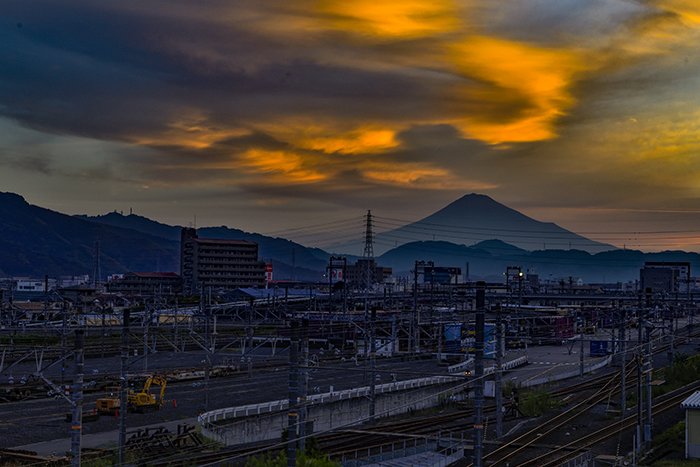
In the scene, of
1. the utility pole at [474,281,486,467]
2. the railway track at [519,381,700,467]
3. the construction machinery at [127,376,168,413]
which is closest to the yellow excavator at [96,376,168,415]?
the construction machinery at [127,376,168,413]

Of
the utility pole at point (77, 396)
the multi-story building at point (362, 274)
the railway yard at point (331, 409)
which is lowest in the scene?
the railway yard at point (331, 409)

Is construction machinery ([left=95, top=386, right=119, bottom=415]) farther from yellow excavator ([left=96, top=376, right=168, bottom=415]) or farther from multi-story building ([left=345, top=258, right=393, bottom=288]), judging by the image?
multi-story building ([left=345, top=258, right=393, bottom=288])

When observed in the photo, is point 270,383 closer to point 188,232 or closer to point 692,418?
point 692,418

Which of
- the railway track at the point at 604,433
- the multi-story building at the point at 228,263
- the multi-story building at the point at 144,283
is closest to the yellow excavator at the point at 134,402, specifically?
the railway track at the point at 604,433

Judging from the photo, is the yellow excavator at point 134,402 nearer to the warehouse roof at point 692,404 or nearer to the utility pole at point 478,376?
the warehouse roof at point 692,404

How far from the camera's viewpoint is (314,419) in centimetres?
3077

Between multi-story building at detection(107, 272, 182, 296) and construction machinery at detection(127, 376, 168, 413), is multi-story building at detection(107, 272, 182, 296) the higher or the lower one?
the higher one

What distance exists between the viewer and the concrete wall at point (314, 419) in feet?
91.7

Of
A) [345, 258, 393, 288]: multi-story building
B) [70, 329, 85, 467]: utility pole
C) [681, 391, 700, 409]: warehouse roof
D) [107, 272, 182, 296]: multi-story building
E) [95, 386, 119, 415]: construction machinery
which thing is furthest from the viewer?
[345, 258, 393, 288]: multi-story building

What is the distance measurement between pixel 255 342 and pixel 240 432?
37285 mm

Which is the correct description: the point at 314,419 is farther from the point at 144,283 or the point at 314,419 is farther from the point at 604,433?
the point at 144,283

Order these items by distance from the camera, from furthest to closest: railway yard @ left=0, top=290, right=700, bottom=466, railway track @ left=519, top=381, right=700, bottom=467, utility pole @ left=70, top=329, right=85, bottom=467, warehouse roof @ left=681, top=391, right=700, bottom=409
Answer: warehouse roof @ left=681, top=391, right=700, bottom=409 → railway track @ left=519, top=381, right=700, bottom=467 → railway yard @ left=0, top=290, right=700, bottom=466 → utility pole @ left=70, top=329, right=85, bottom=467

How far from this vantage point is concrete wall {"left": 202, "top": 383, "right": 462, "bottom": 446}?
27953mm

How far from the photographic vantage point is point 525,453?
26.6 m
